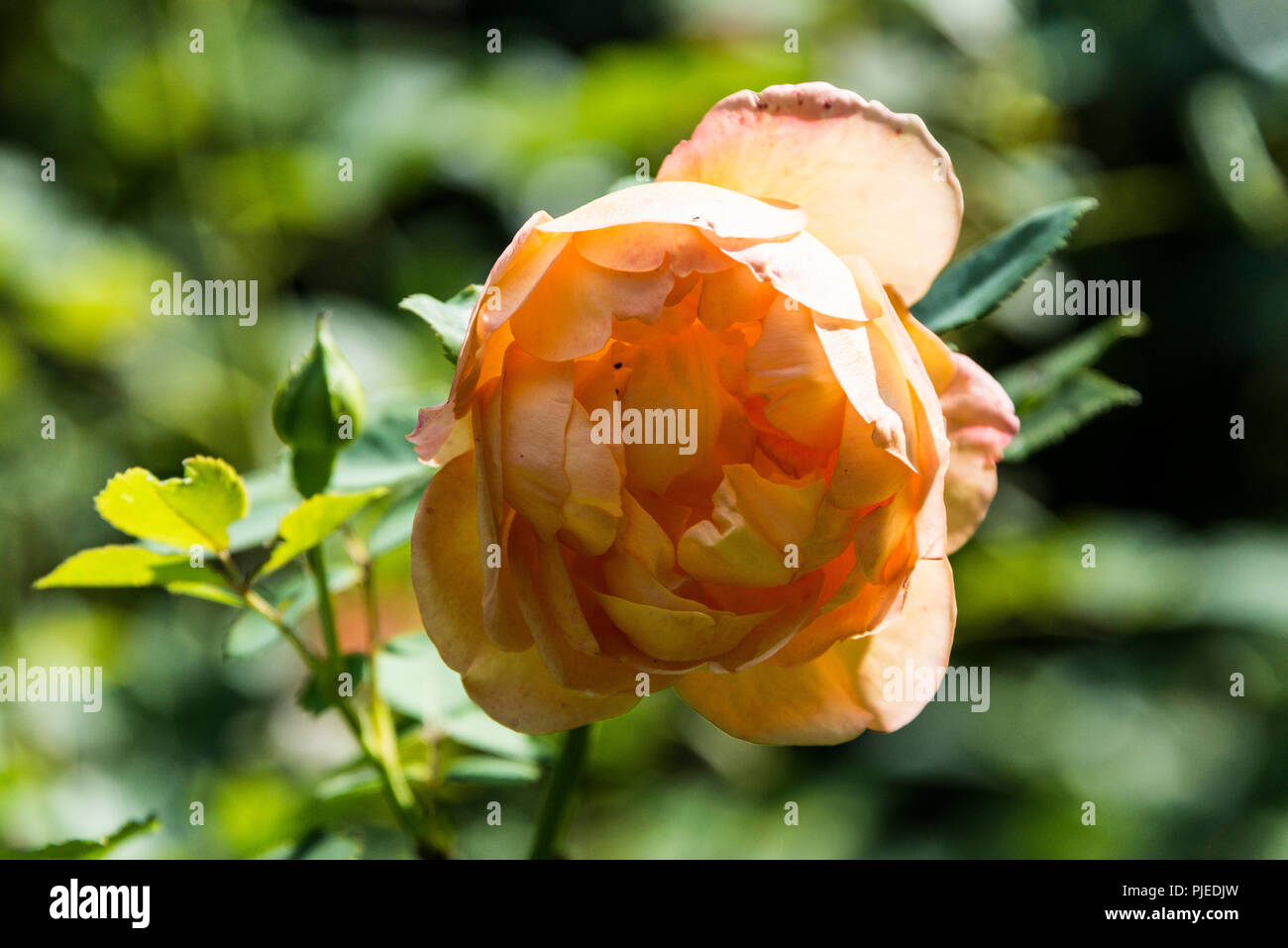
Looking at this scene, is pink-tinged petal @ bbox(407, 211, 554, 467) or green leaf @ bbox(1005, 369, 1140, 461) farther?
green leaf @ bbox(1005, 369, 1140, 461)

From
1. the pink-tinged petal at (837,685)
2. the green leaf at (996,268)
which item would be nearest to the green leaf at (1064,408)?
the green leaf at (996,268)

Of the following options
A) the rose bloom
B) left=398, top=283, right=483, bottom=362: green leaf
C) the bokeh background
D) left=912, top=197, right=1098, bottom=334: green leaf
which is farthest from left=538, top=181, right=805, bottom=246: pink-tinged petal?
the bokeh background

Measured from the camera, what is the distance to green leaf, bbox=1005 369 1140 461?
994mm

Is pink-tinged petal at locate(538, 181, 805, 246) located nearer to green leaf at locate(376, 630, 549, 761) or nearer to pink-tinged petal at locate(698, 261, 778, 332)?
pink-tinged petal at locate(698, 261, 778, 332)

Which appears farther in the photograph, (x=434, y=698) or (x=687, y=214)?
(x=434, y=698)

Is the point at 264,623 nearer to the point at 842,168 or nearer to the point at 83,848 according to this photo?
the point at 83,848

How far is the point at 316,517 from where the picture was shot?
85cm

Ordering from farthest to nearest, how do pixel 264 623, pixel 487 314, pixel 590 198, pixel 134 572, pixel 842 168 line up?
pixel 590 198
pixel 264 623
pixel 134 572
pixel 842 168
pixel 487 314

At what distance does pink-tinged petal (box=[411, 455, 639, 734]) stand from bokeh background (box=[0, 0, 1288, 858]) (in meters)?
0.93

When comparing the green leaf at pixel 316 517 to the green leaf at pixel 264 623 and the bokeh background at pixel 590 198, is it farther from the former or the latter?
the bokeh background at pixel 590 198

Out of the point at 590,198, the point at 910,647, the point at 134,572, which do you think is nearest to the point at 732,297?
the point at 910,647

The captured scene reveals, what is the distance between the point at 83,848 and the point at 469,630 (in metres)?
0.40

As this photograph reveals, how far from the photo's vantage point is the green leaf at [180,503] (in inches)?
33.8
